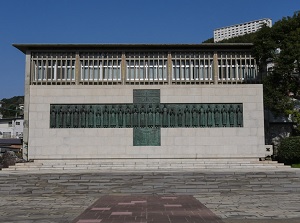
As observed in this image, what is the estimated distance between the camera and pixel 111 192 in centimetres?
1244

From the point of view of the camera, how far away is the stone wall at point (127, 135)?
1741cm

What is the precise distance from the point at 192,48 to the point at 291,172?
38.4 feet

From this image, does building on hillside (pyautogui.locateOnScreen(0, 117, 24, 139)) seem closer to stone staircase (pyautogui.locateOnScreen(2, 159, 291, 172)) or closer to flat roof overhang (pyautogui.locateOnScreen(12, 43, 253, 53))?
flat roof overhang (pyautogui.locateOnScreen(12, 43, 253, 53))

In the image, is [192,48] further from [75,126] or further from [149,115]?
[75,126]

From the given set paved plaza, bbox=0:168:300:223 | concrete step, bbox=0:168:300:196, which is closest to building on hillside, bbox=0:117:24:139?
paved plaza, bbox=0:168:300:223

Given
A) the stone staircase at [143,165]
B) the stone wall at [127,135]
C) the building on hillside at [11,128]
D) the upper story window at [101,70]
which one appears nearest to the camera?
the stone staircase at [143,165]

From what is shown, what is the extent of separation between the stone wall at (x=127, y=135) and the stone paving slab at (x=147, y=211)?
19.9ft

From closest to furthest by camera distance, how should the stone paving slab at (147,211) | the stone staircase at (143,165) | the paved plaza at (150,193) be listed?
the stone paving slab at (147,211) → the paved plaza at (150,193) → the stone staircase at (143,165)

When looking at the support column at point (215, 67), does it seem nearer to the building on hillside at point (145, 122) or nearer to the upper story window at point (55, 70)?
the building on hillside at point (145, 122)

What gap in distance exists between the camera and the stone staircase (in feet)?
49.4

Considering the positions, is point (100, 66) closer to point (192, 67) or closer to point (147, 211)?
point (192, 67)

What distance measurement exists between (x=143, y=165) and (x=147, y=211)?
725 centimetres

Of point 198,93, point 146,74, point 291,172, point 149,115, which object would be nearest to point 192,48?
point 146,74

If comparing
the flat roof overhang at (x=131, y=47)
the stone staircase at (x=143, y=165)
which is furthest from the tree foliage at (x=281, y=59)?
the stone staircase at (x=143, y=165)
